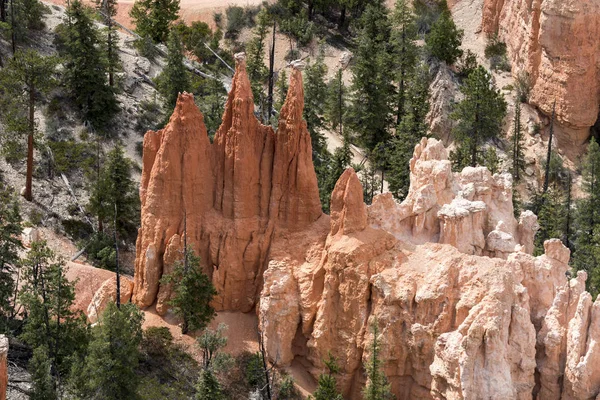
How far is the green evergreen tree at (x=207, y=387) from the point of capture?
149ft

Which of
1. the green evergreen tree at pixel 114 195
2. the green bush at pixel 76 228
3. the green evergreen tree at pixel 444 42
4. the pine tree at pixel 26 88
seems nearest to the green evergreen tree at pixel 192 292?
the green evergreen tree at pixel 114 195

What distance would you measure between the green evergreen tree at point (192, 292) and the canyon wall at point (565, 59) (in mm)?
42532

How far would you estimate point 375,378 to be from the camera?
4559 cm

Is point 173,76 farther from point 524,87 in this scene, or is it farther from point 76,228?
point 524,87

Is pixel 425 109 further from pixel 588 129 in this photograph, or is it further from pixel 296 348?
pixel 296 348

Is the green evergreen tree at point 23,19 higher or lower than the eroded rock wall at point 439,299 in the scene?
higher

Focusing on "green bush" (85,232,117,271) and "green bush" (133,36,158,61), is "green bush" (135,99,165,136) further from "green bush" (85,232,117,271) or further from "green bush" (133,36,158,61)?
"green bush" (85,232,117,271)

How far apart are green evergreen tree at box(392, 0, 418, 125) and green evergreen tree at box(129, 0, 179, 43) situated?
759 inches

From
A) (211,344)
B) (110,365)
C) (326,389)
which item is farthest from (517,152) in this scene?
(110,365)

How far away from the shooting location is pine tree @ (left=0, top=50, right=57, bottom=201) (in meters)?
66.1

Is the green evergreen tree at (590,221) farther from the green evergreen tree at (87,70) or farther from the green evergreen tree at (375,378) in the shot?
the green evergreen tree at (87,70)

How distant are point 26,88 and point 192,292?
23569 mm

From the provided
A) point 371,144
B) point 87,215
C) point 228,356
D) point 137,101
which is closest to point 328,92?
point 371,144

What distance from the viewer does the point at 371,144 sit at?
8319 centimetres
